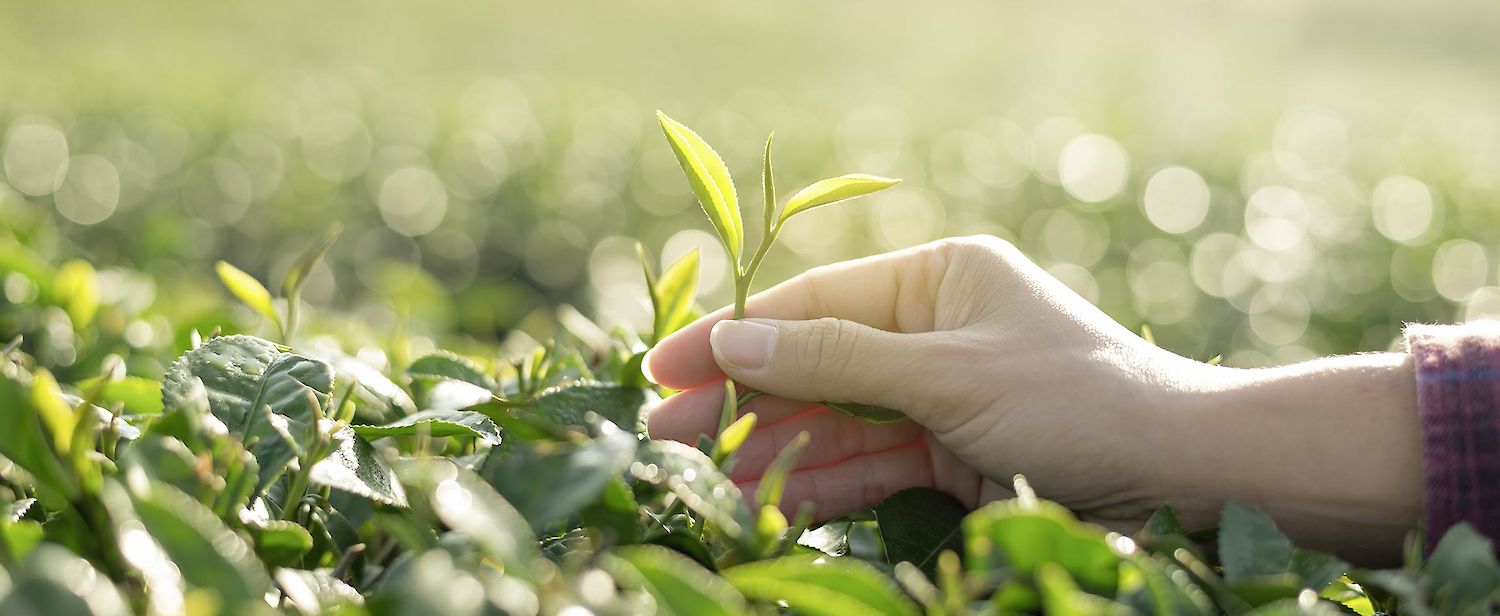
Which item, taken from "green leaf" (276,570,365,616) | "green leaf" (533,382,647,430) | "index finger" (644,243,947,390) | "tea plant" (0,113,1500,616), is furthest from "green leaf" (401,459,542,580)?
"index finger" (644,243,947,390)

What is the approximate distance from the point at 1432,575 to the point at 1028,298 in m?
0.63

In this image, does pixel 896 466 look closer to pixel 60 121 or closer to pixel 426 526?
pixel 426 526

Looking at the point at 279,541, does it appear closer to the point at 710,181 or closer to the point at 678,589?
the point at 678,589

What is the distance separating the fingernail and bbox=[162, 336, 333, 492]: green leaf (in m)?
0.52

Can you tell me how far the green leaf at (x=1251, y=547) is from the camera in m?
1.07

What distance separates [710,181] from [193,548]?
0.69 m

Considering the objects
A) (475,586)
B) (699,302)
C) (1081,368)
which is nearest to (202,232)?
(699,302)

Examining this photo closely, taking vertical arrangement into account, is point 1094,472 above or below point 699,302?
above

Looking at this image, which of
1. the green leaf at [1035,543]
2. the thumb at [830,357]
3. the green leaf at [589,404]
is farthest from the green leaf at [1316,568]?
the green leaf at [589,404]

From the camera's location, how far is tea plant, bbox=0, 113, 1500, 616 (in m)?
0.76

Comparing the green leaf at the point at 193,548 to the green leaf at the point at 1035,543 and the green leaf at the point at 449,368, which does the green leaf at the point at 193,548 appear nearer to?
the green leaf at the point at 1035,543

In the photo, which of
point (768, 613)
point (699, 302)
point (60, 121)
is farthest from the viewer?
point (60, 121)

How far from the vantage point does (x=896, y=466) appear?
175cm

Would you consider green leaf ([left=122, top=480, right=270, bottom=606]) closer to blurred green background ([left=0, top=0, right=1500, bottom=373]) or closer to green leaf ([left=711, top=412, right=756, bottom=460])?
green leaf ([left=711, top=412, right=756, bottom=460])
